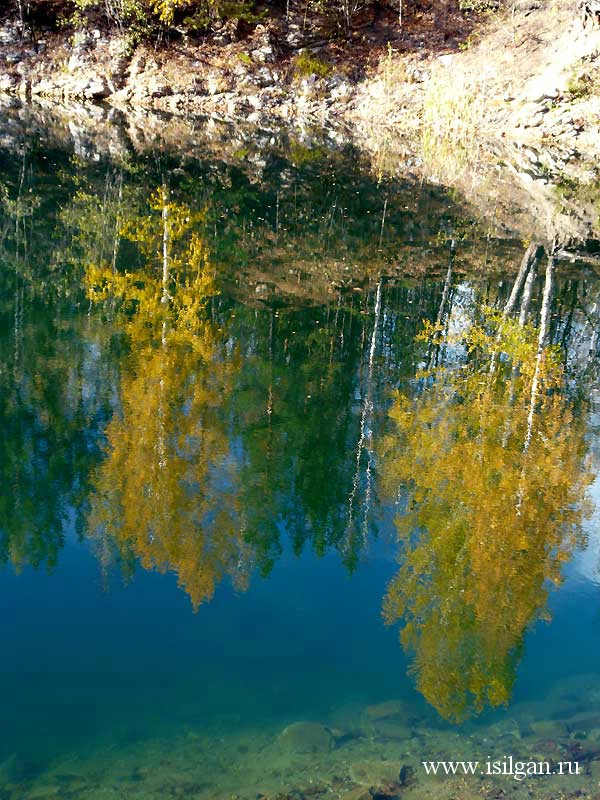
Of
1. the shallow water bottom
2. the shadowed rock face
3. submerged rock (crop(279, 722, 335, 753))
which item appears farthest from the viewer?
the shadowed rock face

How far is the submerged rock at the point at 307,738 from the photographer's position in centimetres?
750

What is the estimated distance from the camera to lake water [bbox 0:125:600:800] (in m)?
7.59

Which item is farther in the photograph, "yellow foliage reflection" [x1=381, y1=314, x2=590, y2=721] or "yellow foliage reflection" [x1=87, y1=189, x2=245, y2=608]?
"yellow foliage reflection" [x1=87, y1=189, x2=245, y2=608]

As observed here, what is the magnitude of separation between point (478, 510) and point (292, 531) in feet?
8.63

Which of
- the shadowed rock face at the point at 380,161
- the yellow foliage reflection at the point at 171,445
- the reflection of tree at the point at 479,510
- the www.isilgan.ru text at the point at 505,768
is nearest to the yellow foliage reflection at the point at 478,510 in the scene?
the reflection of tree at the point at 479,510

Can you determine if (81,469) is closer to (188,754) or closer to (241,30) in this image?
(188,754)

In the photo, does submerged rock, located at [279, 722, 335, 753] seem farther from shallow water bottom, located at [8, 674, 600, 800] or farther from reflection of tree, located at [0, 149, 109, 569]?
reflection of tree, located at [0, 149, 109, 569]

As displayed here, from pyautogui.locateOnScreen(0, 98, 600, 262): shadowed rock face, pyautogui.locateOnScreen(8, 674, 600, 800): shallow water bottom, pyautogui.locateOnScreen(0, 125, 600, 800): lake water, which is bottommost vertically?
pyautogui.locateOnScreen(8, 674, 600, 800): shallow water bottom

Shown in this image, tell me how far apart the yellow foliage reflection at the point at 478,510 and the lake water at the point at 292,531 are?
4 cm

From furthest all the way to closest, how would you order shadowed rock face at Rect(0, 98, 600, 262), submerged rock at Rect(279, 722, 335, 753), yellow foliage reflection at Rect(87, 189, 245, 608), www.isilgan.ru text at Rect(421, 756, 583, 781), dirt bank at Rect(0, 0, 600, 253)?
dirt bank at Rect(0, 0, 600, 253) → shadowed rock face at Rect(0, 98, 600, 262) → yellow foliage reflection at Rect(87, 189, 245, 608) → submerged rock at Rect(279, 722, 335, 753) → www.isilgan.ru text at Rect(421, 756, 583, 781)

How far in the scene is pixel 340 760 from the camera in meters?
7.39

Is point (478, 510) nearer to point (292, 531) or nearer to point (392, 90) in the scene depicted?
point (292, 531)

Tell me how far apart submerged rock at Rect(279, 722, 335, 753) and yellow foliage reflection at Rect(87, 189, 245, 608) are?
216cm

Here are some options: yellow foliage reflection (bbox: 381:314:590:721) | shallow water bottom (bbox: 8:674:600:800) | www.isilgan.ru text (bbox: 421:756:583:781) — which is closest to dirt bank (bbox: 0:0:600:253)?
yellow foliage reflection (bbox: 381:314:590:721)
